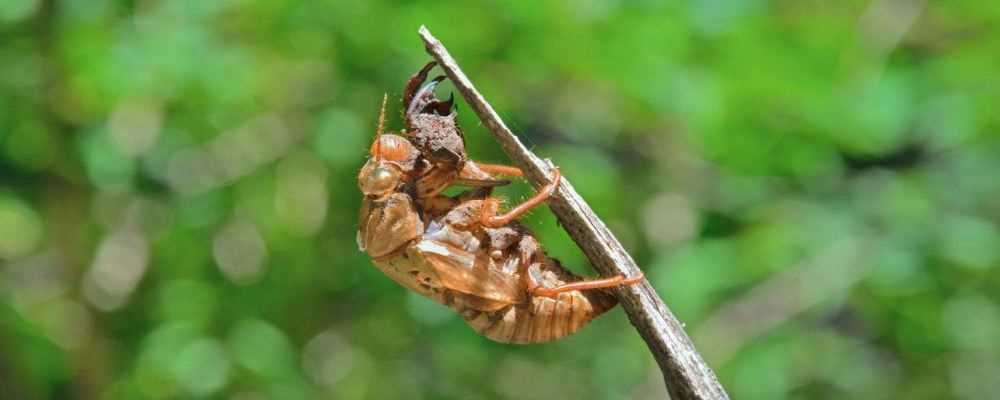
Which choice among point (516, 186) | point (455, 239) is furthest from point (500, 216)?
point (516, 186)

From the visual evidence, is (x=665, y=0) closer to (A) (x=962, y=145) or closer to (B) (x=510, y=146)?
(A) (x=962, y=145)

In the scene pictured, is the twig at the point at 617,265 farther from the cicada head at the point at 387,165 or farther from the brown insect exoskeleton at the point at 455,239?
the cicada head at the point at 387,165

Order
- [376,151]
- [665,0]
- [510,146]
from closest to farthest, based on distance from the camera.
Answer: [510,146] < [376,151] < [665,0]

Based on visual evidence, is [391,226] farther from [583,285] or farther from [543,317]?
[583,285]

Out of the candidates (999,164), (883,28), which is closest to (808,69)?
(883,28)

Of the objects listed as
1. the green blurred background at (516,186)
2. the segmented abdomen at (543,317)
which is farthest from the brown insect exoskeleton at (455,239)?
the green blurred background at (516,186)

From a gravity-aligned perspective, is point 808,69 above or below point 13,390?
above
